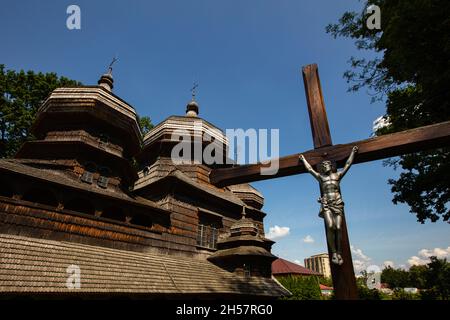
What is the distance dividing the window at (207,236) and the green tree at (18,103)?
630 inches

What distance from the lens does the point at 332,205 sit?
2.88 meters

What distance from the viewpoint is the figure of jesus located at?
9.21ft

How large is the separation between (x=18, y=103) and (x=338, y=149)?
2702cm

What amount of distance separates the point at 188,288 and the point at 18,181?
7.73 metres

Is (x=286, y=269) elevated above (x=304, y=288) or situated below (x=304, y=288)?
above

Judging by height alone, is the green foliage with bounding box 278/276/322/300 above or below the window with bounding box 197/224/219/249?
below

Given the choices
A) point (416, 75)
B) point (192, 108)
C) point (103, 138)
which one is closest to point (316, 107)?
point (416, 75)

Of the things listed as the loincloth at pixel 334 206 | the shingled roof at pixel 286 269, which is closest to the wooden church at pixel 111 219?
the loincloth at pixel 334 206

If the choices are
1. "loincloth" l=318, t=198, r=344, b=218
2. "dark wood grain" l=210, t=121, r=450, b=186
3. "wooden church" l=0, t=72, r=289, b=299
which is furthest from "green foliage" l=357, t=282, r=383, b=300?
"loincloth" l=318, t=198, r=344, b=218

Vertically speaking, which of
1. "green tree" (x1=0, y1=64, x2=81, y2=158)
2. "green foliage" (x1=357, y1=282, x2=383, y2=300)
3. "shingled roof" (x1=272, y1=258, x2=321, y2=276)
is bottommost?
"green foliage" (x1=357, y1=282, x2=383, y2=300)

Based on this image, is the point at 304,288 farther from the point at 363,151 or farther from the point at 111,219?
the point at 363,151

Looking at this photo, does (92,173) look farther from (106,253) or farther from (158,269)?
(158,269)

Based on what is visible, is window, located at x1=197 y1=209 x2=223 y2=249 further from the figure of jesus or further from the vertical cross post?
the figure of jesus
